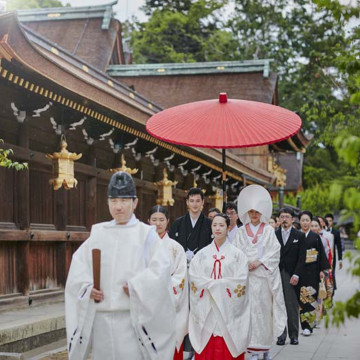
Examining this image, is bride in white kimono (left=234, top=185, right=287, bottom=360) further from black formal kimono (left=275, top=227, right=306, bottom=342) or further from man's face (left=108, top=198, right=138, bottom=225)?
man's face (left=108, top=198, right=138, bottom=225)

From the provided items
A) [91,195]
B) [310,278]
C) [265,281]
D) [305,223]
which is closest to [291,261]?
[310,278]

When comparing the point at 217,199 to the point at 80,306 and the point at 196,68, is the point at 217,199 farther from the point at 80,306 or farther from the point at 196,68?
the point at 80,306

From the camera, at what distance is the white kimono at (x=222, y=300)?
7.66 meters

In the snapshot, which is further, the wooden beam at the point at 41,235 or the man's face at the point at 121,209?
the wooden beam at the point at 41,235

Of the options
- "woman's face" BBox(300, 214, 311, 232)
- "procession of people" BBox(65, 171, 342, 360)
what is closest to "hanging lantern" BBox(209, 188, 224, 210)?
"procession of people" BBox(65, 171, 342, 360)

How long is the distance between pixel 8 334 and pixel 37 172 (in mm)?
3838

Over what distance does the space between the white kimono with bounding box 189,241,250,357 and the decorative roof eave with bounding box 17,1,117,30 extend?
18.4 metres

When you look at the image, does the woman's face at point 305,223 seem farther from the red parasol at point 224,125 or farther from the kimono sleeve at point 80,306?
the kimono sleeve at point 80,306

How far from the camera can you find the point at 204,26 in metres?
45.3

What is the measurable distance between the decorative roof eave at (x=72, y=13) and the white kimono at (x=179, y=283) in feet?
59.9

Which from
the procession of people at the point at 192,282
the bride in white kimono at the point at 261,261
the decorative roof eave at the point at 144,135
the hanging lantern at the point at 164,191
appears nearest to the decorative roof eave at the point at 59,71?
the decorative roof eave at the point at 144,135

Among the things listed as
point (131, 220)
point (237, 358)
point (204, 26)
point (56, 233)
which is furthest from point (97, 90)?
point (204, 26)

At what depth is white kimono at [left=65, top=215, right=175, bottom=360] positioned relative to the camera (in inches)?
203

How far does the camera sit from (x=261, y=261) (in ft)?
28.8
